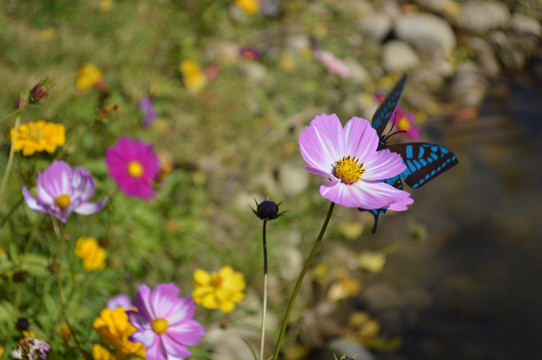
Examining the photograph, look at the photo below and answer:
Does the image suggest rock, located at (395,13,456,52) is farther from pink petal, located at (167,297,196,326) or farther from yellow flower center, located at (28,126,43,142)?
pink petal, located at (167,297,196,326)

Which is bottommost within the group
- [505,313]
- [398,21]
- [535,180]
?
[505,313]

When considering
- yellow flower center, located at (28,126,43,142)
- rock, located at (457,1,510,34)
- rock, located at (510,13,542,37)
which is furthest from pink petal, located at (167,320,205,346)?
rock, located at (510,13,542,37)

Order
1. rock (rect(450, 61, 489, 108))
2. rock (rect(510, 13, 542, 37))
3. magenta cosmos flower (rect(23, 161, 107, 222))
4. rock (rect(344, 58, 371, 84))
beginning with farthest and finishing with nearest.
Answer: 1. rock (rect(510, 13, 542, 37))
2. rock (rect(450, 61, 489, 108))
3. rock (rect(344, 58, 371, 84))
4. magenta cosmos flower (rect(23, 161, 107, 222))

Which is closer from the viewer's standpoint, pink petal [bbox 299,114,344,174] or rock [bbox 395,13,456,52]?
pink petal [bbox 299,114,344,174]

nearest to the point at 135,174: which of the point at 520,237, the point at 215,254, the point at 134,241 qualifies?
the point at 134,241

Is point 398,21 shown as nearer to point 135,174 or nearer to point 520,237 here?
point 520,237

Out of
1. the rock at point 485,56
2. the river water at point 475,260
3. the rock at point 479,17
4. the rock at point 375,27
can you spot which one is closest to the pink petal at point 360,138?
the river water at point 475,260
